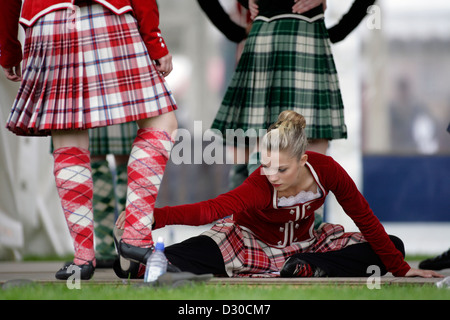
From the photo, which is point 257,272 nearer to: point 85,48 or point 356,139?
point 85,48

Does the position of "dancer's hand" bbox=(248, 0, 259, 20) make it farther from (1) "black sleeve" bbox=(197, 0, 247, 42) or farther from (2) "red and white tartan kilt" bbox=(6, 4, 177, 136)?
(2) "red and white tartan kilt" bbox=(6, 4, 177, 136)

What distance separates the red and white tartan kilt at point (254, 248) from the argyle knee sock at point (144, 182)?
361 mm

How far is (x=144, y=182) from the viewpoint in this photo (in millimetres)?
2139

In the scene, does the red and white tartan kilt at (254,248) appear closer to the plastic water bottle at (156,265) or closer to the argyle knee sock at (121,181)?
the plastic water bottle at (156,265)

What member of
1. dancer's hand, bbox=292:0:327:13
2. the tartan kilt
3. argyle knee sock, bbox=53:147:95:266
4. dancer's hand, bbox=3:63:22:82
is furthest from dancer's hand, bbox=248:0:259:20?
argyle knee sock, bbox=53:147:95:266

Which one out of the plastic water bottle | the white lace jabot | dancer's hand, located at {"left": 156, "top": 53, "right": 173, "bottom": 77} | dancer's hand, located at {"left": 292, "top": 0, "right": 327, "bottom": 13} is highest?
dancer's hand, located at {"left": 292, "top": 0, "right": 327, "bottom": 13}

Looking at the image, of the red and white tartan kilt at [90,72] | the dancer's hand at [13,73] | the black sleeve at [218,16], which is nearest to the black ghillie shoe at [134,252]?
the red and white tartan kilt at [90,72]

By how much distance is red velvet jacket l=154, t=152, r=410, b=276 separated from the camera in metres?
2.13

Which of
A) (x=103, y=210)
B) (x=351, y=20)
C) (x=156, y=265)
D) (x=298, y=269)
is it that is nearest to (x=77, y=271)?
(x=156, y=265)

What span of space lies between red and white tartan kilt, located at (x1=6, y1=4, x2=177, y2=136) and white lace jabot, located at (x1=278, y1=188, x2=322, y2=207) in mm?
525

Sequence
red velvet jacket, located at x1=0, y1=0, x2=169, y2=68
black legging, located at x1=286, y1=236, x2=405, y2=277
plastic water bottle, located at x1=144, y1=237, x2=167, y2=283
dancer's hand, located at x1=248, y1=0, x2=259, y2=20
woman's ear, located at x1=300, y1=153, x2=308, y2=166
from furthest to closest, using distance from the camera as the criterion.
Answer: dancer's hand, located at x1=248, y1=0, x2=259, y2=20, black legging, located at x1=286, y1=236, x2=405, y2=277, woman's ear, located at x1=300, y1=153, x2=308, y2=166, red velvet jacket, located at x1=0, y1=0, x2=169, y2=68, plastic water bottle, located at x1=144, y1=237, x2=167, y2=283

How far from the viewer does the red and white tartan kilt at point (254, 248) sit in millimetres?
2422

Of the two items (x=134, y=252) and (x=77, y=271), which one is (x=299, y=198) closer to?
(x=134, y=252)

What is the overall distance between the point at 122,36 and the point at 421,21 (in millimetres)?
4608
